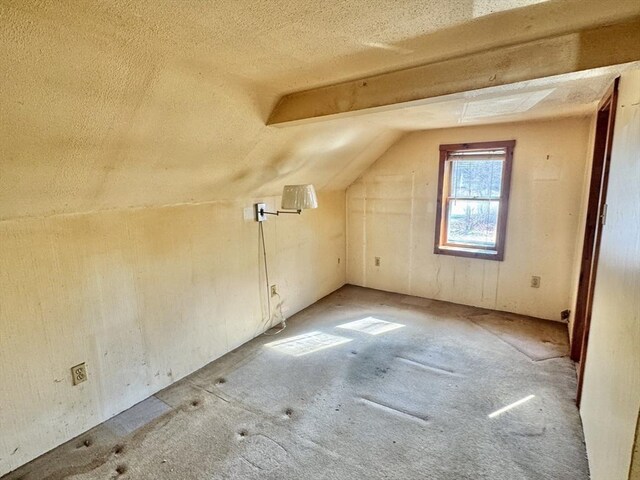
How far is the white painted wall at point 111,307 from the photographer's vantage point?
169cm

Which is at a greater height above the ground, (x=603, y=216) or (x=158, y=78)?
(x=158, y=78)

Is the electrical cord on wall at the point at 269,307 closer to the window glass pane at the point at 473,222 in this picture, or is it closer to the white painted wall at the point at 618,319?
the window glass pane at the point at 473,222

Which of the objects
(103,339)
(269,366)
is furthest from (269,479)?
(103,339)

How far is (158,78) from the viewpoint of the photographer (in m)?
1.31

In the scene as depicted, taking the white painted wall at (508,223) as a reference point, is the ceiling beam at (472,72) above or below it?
above

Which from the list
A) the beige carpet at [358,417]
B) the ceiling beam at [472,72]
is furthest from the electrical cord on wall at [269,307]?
the ceiling beam at [472,72]

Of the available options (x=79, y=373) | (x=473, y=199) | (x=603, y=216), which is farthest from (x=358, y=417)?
(x=473, y=199)

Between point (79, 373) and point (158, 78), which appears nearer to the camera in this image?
point (158, 78)

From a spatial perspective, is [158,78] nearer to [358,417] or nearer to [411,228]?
[358,417]

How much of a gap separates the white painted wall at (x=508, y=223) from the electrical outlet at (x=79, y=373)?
3.16 meters

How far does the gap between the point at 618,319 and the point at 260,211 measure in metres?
2.49

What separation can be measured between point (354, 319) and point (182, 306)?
1.75m

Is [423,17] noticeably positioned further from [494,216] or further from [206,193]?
[494,216]

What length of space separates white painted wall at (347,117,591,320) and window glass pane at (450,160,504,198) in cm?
18
